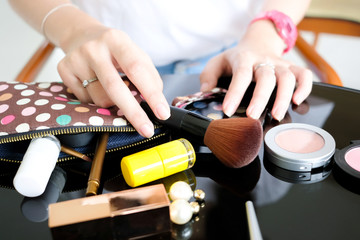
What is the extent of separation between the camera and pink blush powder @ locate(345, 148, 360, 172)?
1.13 ft

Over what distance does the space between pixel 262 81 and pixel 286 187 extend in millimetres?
169

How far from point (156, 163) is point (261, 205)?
4.2 inches

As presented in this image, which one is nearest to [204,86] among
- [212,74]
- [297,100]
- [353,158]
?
[212,74]

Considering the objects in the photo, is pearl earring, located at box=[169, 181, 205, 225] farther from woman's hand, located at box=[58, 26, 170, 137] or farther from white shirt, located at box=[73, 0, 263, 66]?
white shirt, located at box=[73, 0, 263, 66]

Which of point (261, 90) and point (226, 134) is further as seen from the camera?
point (261, 90)

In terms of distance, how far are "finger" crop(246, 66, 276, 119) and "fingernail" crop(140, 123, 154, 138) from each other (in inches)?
5.0

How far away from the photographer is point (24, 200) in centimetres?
32

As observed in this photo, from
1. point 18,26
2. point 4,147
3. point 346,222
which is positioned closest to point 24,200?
point 4,147

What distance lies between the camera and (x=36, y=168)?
313mm

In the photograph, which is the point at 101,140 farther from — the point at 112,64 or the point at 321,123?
the point at 321,123

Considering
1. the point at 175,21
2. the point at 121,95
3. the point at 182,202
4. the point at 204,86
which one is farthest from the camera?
the point at 175,21

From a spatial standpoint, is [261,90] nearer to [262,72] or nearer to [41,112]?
[262,72]

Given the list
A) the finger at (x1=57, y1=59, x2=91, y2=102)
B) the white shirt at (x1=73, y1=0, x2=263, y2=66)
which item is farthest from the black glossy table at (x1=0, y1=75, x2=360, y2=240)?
the white shirt at (x1=73, y1=0, x2=263, y2=66)

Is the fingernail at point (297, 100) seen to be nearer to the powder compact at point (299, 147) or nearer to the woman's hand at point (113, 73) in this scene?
the powder compact at point (299, 147)
